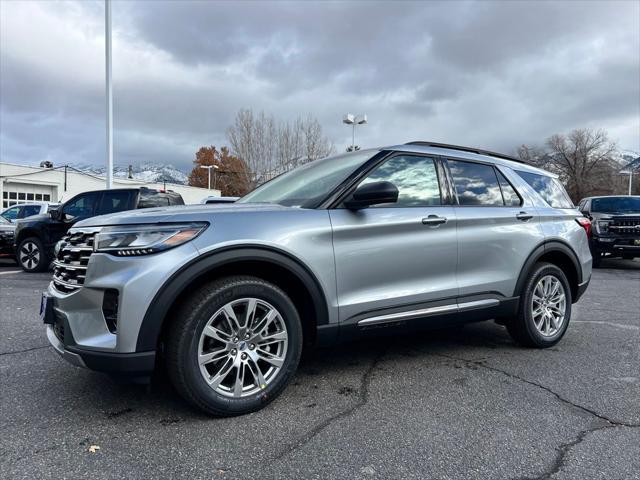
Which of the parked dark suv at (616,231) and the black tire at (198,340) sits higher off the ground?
the parked dark suv at (616,231)

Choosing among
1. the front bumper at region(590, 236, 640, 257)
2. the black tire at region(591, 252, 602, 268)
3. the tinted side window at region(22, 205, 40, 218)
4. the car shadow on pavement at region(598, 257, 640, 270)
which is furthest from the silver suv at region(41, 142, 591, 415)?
the tinted side window at region(22, 205, 40, 218)

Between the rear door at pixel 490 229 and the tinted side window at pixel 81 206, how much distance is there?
27.0 ft

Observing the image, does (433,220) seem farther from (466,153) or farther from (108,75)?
Answer: (108,75)

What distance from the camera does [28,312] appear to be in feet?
18.9

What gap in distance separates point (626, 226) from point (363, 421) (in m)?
10.6

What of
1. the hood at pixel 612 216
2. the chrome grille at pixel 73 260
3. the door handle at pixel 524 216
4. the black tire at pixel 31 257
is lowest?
the black tire at pixel 31 257

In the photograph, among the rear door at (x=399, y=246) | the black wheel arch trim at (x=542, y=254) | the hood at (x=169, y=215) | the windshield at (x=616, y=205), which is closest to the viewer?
the hood at (x=169, y=215)

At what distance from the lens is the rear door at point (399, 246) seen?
3.18 m

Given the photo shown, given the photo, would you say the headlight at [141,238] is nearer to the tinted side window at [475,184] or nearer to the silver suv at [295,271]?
the silver suv at [295,271]

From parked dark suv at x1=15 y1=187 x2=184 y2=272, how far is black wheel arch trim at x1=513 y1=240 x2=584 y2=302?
7.60 meters

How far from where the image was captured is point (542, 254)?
4.29 meters

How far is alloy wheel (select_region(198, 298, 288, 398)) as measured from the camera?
275cm

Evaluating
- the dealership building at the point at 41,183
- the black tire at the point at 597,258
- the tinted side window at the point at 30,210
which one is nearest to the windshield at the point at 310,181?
the black tire at the point at 597,258

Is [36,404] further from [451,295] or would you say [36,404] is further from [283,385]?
[451,295]
